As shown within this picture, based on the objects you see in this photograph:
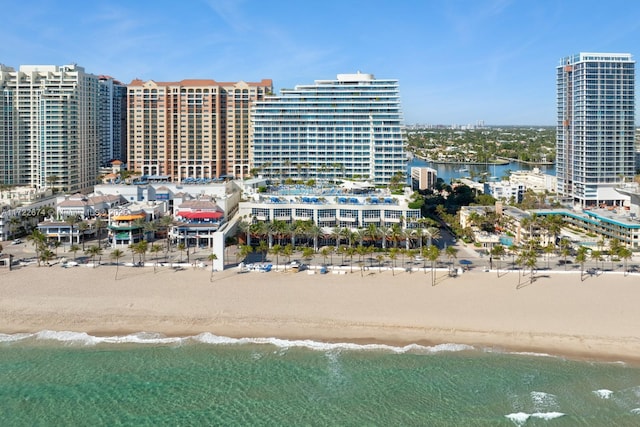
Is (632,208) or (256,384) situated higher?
(632,208)

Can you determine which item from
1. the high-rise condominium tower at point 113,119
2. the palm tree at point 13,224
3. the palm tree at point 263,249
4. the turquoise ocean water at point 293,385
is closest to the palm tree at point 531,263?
the turquoise ocean water at point 293,385

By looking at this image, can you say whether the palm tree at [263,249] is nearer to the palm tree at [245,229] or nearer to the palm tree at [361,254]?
the palm tree at [245,229]

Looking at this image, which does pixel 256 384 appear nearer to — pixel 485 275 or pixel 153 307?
pixel 153 307

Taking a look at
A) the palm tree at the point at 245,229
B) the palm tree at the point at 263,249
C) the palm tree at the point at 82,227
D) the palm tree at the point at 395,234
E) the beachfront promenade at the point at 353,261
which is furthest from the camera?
the palm tree at the point at 82,227

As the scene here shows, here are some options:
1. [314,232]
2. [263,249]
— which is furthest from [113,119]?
[314,232]

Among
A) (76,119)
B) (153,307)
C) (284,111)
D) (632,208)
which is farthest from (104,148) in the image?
(632,208)

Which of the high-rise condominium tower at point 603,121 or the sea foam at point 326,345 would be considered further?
the high-rise condominium tower at point 603,121
